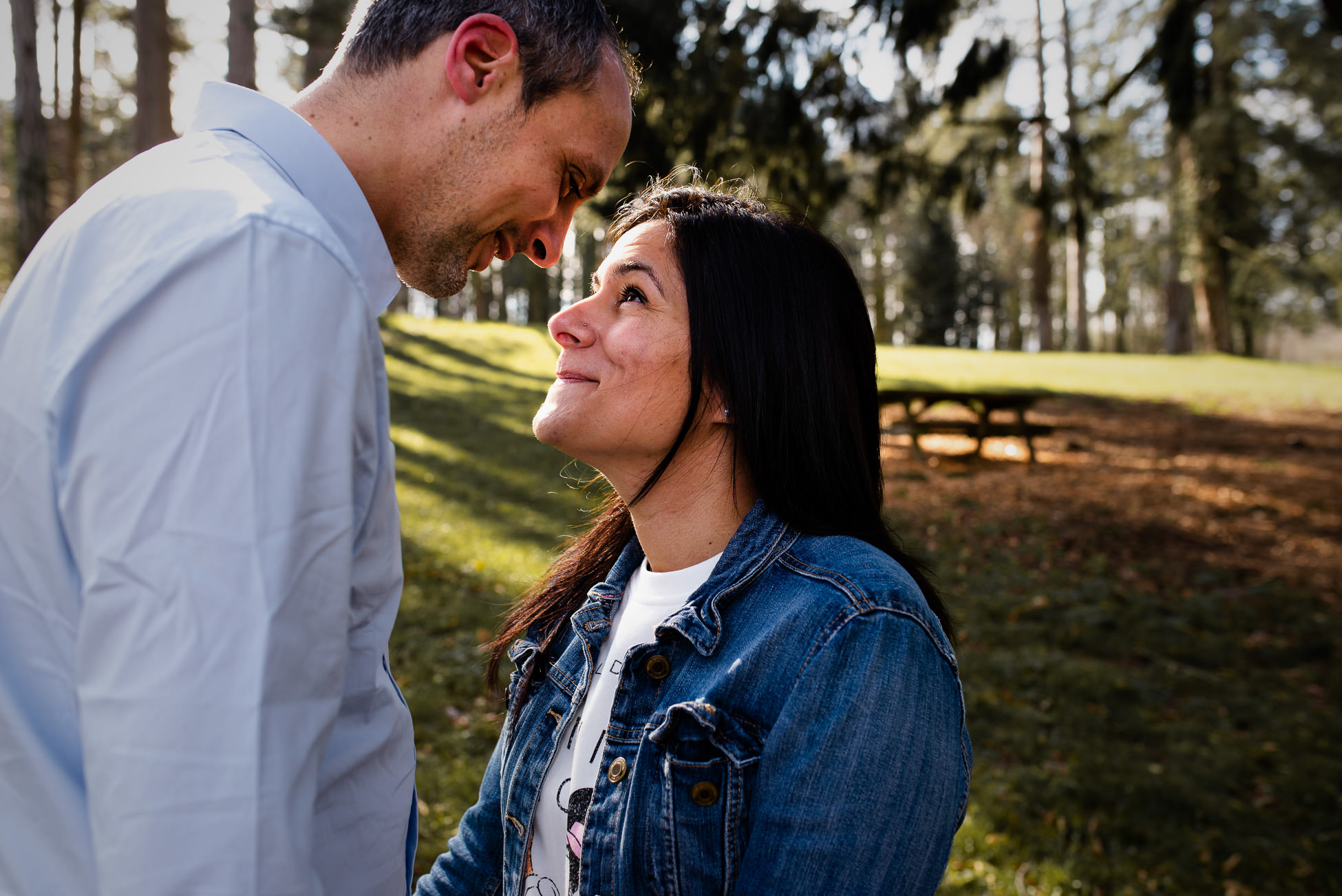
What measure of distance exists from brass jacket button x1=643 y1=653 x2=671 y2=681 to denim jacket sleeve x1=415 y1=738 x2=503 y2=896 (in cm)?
57

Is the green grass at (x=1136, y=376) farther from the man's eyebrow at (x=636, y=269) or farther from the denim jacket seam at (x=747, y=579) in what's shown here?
the denim jacket seam at (x=747, y=579)

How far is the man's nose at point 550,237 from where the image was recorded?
176 cm

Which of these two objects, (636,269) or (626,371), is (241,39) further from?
(626,371)

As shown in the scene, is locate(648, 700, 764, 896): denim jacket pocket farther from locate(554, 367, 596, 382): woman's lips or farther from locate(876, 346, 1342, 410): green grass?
locate(876, 346, 1342, 410): green grass

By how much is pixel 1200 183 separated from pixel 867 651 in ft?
95.4

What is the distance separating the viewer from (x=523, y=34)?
1.46m

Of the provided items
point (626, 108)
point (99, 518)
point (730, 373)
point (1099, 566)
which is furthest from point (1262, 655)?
point (99, 518)

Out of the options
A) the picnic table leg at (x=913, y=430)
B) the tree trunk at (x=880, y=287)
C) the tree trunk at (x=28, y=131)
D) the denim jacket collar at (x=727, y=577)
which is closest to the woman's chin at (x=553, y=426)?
the denim jacket collar at (x=727, y=577)

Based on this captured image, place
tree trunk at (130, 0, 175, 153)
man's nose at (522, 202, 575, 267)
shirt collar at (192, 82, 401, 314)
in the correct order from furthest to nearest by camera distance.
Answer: tree trunk at (130, 0, 175, 153), man's nose at (522, 202, 575, 267), shirt collar at (192, 82, 401, 314)

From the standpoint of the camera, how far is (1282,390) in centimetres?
1931

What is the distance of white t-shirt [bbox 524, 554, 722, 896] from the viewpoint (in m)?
1.69

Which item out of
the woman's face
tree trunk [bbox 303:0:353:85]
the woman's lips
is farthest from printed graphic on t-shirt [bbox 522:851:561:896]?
tree trunk [bbox 303:0:353:85]

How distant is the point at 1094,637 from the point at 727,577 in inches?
209

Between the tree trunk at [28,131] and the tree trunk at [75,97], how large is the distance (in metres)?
6.65
